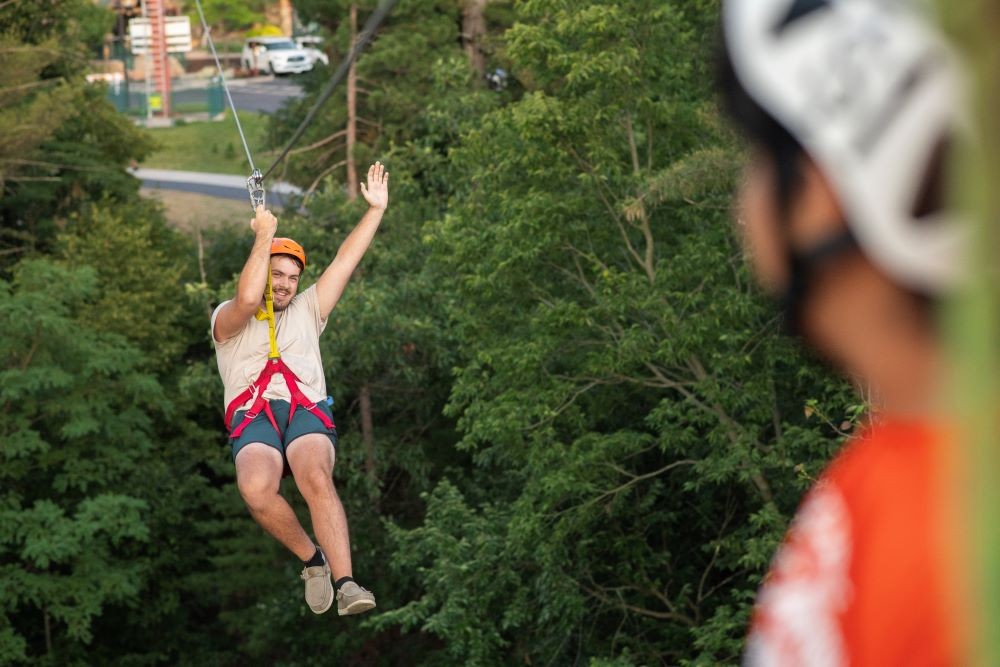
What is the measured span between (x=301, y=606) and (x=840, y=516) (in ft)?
67.6

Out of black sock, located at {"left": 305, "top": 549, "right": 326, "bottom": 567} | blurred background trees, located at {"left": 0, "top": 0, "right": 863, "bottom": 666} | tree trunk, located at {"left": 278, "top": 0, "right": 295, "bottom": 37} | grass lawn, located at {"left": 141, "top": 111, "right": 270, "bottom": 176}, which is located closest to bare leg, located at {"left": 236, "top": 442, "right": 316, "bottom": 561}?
black sock, located at {"left": 305, "top": 549, "right": 326, "bottom": 567}

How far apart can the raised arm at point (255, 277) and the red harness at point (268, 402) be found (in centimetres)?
24

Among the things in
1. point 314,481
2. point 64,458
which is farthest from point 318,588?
point 64,458

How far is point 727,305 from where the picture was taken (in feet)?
45.3

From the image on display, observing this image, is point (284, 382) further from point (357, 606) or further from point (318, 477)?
point (357, 606)

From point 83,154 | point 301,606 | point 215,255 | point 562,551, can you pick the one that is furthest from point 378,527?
point 83,154

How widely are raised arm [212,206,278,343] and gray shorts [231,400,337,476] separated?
41cm

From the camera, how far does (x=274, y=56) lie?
4666cm

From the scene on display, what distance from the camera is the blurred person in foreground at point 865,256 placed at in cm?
67

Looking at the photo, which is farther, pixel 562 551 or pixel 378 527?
pixel 378 527

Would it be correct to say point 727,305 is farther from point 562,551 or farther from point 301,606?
point 301,606

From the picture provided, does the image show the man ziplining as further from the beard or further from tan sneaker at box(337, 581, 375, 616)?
tan sneaker at box(337, 581, 375, 616)

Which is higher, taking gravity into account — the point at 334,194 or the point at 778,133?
the point at 778,133

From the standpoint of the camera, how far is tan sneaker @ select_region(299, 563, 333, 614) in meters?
6.37
